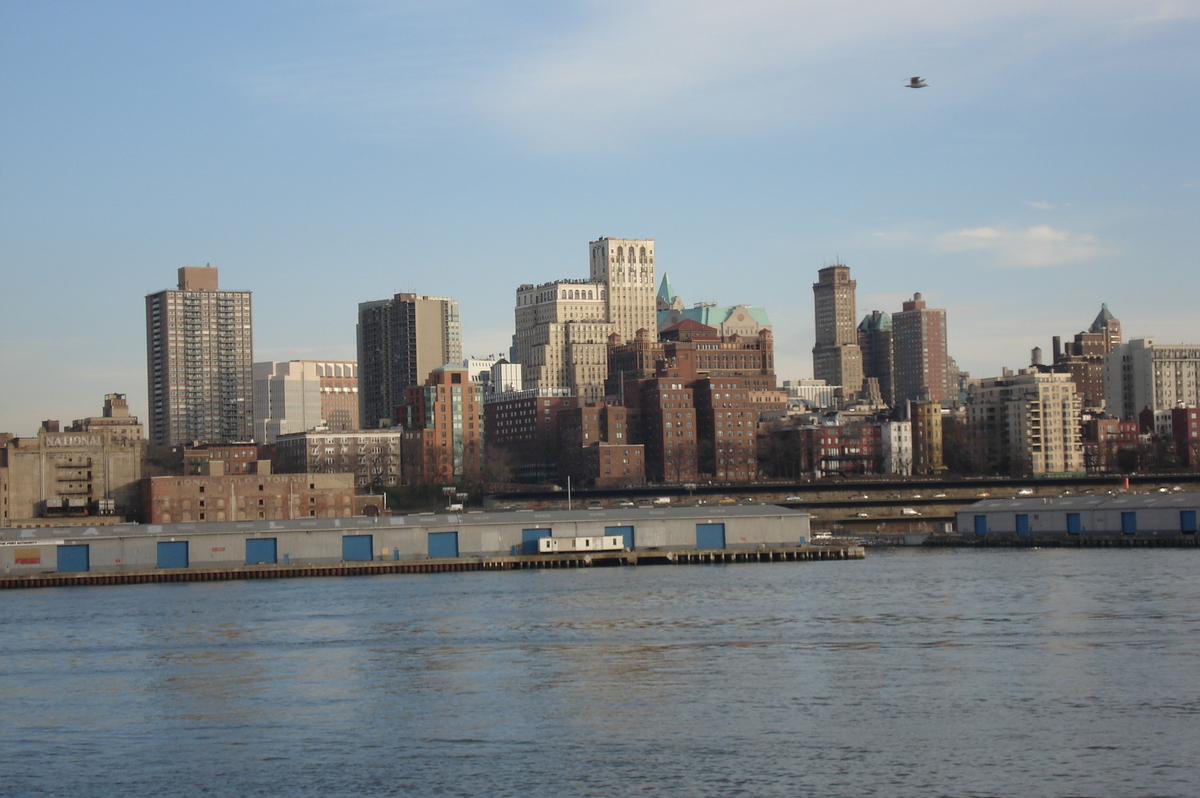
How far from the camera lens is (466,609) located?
63188 millimetres

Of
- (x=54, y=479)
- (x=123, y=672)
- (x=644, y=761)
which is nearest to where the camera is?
(x=644, y=761)

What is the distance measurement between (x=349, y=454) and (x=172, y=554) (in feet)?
288

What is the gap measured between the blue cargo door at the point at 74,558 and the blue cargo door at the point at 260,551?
27.6 ft

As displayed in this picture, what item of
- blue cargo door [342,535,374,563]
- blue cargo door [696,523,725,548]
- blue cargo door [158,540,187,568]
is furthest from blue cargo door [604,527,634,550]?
blue cargo door [158,540,187,568]

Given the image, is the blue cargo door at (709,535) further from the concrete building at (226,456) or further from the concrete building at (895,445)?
the concrete building at (895,445)

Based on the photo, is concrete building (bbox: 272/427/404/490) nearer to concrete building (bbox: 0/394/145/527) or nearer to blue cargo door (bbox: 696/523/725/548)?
concrete building (bbox: 0/394/145/527)

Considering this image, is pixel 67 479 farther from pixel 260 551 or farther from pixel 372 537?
pixel 372 537

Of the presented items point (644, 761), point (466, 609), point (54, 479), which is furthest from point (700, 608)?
point (54, 479)

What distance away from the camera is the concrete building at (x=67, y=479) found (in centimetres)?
11431

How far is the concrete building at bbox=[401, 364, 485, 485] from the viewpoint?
6914 inches

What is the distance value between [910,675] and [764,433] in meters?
151

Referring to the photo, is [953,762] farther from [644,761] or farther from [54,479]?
[54,479]

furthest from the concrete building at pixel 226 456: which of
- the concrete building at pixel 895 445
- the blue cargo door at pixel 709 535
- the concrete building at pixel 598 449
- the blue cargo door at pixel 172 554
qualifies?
the blue cargo door at pixel 709 535

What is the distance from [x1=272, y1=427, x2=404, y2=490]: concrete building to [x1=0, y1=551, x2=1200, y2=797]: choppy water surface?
98626mm
